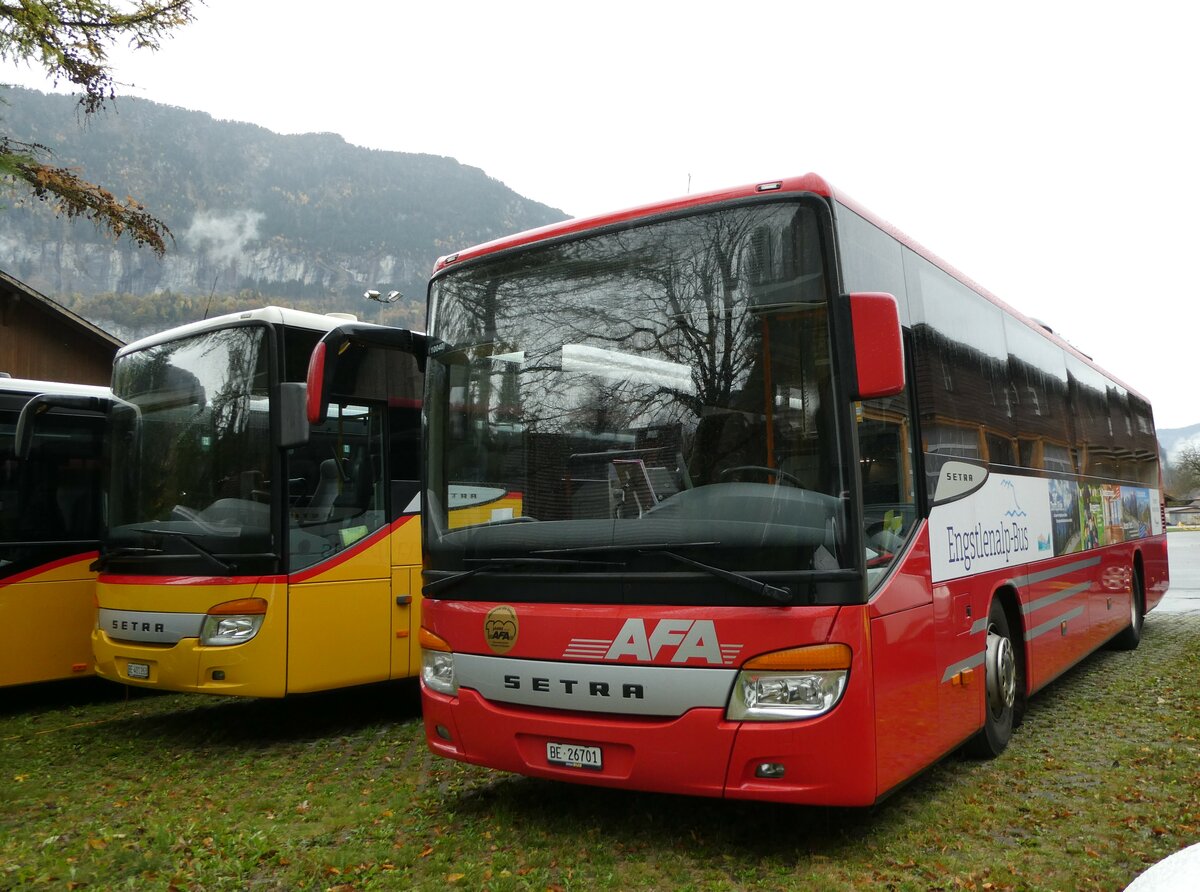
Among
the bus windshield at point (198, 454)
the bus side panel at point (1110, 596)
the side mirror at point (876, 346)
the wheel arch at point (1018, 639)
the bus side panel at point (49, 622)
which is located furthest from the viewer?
the bus side panel at point (1110, 596)

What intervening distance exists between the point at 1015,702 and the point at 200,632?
5.53m

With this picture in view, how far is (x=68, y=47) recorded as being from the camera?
9.77 meters

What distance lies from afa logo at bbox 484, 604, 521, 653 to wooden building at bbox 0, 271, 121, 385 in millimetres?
21247

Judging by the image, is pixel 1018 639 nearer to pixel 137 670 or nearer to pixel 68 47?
pixel 137 670

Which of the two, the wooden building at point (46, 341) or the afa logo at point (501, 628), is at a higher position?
the wooden building at point (46, 341)

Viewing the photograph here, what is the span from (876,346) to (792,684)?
4.75 ft

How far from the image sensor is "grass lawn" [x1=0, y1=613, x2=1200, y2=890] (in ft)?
15.5

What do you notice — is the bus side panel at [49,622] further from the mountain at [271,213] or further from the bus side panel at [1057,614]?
the mountain at [271,213]

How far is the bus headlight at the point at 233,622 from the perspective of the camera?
7.26m

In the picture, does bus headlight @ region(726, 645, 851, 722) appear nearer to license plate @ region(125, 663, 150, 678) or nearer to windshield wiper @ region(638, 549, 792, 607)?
windshield wiper @ region(638, 549, 792, 607)

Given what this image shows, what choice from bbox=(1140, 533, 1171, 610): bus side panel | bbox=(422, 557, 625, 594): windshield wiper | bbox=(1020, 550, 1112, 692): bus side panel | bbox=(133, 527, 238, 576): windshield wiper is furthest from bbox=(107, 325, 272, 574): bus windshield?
bbox=(1140, 533, 1171, 610): bus side panel

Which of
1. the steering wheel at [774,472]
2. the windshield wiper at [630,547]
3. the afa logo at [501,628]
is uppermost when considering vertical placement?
the steering wheel at [774,472]

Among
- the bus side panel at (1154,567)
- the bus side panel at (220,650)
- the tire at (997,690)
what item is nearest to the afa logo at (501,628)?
the bus side panel at (220,650)

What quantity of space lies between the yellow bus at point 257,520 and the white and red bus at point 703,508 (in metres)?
2.10
